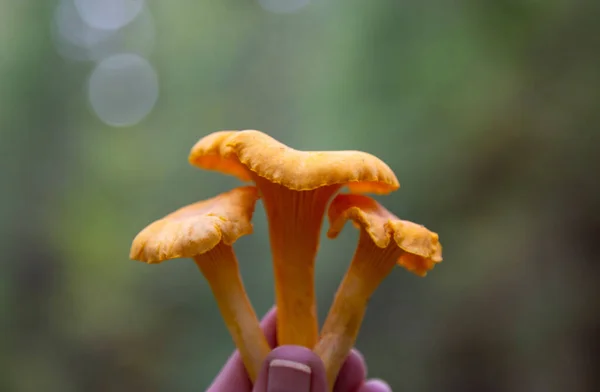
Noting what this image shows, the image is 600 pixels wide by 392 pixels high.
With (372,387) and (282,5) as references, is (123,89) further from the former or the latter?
(372,387)

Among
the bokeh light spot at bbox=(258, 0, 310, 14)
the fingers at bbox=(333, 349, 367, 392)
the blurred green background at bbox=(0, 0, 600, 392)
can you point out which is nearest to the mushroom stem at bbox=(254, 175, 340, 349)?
the fingers at bbox=(333, 349, 367, 392)

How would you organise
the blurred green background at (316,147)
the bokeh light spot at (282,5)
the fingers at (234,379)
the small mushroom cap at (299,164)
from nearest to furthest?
the small mushroom cap at (299,164) < the fingers at (234,379) < the blurred green background at (316,147) < the bokeh light spot at (282,5)

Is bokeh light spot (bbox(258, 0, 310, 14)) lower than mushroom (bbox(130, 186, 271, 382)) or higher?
higher

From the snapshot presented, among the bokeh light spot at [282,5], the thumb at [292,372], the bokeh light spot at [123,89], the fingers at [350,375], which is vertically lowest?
the fingers at [350,375]

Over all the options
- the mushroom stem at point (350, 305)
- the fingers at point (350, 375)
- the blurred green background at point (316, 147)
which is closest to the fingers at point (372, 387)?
the fingers at point (350, 375)

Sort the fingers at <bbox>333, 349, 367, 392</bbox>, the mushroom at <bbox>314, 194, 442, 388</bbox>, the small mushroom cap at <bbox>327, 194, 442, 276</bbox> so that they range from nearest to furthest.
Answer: the small mushroom cap at <bbox>327, 194, 442, 276</bbox>
the mushroom at <bbox>314, 194, 442, 388</bbox>
the fingers at <bbox>333, 349, 367, 392</bbox>

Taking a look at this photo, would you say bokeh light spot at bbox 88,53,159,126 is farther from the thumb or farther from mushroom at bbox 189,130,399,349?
the thumb

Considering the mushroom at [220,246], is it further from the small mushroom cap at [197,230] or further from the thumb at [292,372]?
the thumb at [292,372]

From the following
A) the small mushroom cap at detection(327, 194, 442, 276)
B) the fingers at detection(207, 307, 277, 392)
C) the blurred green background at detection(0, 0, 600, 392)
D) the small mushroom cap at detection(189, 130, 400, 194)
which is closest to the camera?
the small mushroom cap at detection(189, 130, 400, 194)
